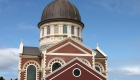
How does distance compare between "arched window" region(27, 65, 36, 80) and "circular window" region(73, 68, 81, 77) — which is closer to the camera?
"circular window" region(73, 68, 81, 77)

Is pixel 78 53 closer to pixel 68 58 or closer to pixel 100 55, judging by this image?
pixel 68 58

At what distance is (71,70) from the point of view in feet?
103

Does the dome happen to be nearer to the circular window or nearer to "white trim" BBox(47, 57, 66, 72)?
"white trim" BBox(47, 57, 66, 72)

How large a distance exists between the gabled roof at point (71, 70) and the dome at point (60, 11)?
1181 cm

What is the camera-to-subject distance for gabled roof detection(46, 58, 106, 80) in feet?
101

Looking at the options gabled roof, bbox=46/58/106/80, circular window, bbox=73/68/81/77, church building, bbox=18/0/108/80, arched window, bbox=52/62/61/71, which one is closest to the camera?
gabled roof, bbox=46/58/106/80

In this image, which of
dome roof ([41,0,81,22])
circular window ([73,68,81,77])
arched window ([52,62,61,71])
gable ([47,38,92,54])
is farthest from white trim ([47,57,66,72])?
dome roof ([41,0,81,22])

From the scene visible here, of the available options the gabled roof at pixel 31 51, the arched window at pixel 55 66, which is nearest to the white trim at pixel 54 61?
the arched window at pixel 55 66

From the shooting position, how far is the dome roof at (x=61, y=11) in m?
41.9

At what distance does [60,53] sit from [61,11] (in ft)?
32.8

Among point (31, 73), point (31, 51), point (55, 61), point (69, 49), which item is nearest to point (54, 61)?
point (55, 61)

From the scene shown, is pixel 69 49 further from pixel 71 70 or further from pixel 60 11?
pixel 60 11

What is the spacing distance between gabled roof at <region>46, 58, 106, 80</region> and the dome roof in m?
11.8

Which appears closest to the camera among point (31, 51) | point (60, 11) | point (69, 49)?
point (69, 49)
